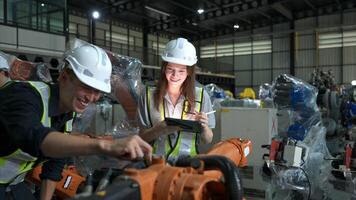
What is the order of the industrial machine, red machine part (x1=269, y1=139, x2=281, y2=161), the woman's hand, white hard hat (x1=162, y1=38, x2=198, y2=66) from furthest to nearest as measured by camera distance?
1. red machine part (x1=269, y1=139, x2=281, y2=161)
2. white hard hat (x1=162, y1=38, x2=198, y2=66)
3. the woman's hand
4. the industrial machine

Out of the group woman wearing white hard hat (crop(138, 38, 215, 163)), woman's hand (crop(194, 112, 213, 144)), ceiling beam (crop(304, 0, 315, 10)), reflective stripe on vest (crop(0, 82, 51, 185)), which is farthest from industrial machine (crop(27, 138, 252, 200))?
ceiling beam (crop(304, 0, 315, 10))

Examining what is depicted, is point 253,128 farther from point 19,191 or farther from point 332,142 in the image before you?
point 19,191

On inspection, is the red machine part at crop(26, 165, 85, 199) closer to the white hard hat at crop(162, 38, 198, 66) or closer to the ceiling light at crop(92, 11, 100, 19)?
the white hard hat at crop(162, 38, 198, 66)

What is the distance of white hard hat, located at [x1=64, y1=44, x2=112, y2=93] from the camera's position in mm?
1443

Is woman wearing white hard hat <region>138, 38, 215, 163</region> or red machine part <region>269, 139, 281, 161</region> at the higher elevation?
woman wearing white hard hat <region>138, 38, 215, 163</region>

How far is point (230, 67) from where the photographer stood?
22.6 metres

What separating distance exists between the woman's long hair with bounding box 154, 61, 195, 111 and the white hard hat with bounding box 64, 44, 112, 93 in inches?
34.1

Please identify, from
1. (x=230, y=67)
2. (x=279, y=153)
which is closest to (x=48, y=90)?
(x=279, y=153)

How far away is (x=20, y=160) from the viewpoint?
148cm

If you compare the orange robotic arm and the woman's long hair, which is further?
the woman's long hair

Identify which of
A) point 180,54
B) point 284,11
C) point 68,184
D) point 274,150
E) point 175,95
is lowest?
point 68,184

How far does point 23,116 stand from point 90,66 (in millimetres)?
339

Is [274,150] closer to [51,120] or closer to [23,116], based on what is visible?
[51,120]

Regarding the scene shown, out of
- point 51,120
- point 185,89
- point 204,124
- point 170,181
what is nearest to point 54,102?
point 51,120
